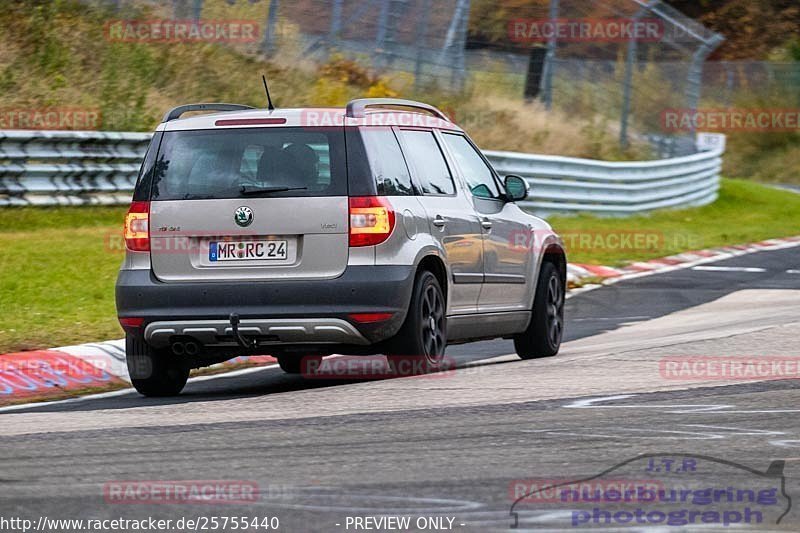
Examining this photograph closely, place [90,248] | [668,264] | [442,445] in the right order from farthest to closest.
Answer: [668,264] < [90,248] < [442,445]

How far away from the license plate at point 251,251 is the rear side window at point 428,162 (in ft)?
3.68

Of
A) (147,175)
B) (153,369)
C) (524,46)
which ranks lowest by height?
(524,46)

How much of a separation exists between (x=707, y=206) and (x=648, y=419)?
24.0m

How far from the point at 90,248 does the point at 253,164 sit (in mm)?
8217

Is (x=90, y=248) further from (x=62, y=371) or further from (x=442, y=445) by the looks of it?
(x=442, y=445)

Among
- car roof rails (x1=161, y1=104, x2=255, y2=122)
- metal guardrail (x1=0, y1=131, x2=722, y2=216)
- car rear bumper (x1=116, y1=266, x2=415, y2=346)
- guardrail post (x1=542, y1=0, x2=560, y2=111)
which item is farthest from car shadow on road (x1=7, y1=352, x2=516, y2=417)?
guardrail post (x1=542, y1=0, x2=560, y2=111)

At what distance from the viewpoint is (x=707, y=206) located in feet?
A: 101

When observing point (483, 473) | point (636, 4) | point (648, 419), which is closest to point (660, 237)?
point (636, 4)

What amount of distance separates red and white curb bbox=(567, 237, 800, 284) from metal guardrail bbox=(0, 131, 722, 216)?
3135 millimetres

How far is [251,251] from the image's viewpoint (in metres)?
8.84

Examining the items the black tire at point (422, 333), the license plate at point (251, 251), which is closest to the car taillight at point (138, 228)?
the license plate at point (251, 251)

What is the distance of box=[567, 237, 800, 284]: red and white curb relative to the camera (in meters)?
18.4

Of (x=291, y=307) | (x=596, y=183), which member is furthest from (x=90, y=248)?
(x=596, y=183)

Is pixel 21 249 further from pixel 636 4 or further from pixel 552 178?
pixel 636 4
